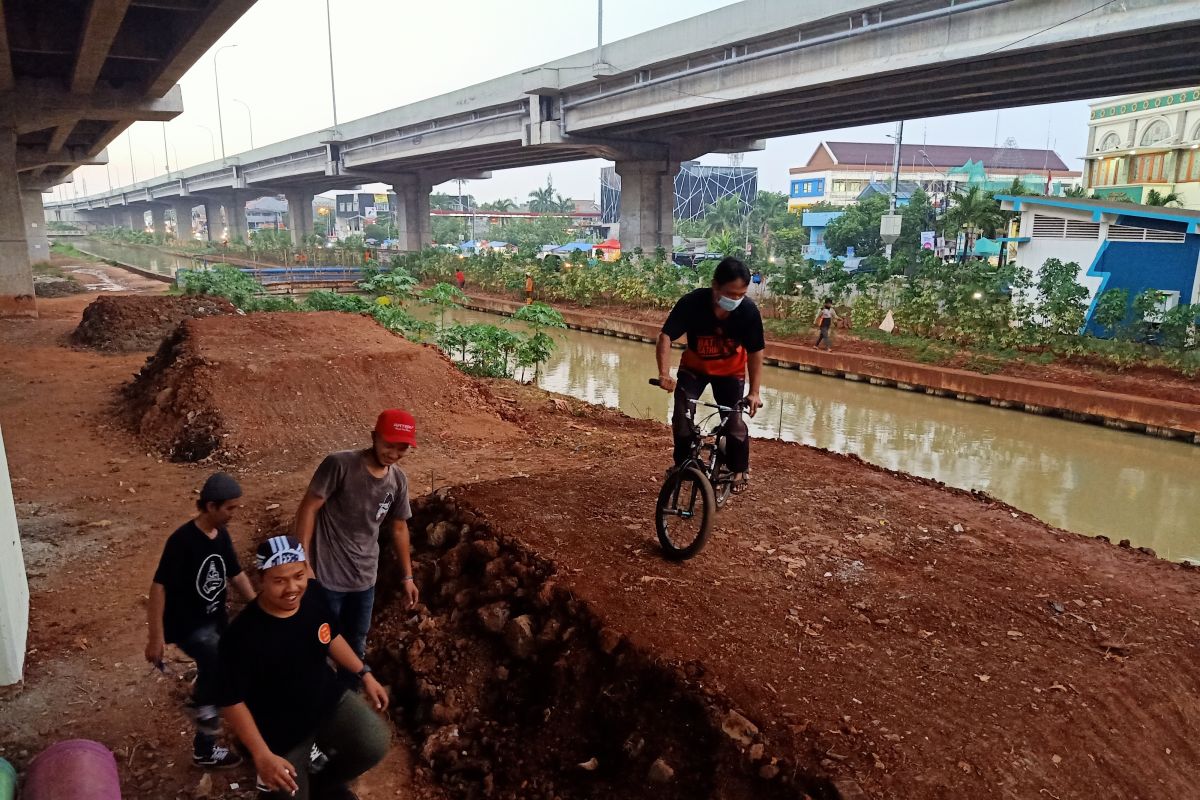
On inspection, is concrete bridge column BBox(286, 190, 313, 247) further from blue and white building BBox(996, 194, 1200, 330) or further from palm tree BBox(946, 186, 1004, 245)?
blue and white building BBox(996, 194, 1200, 330)

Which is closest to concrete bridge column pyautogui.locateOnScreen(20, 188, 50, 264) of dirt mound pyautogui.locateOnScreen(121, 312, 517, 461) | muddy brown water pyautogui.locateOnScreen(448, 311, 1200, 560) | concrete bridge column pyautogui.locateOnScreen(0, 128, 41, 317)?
concrete bridge column pyautogui.locateOnScreen(0, 128, 41, 317)

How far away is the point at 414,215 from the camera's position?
5122 centimetres

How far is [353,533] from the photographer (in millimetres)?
3811

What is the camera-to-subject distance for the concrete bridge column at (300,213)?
64938mm

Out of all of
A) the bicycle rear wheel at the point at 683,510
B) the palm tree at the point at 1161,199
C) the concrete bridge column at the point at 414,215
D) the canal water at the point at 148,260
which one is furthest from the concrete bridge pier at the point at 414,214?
the bicycle rear wheel at the point at 683,510

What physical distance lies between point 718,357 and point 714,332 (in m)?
0.17

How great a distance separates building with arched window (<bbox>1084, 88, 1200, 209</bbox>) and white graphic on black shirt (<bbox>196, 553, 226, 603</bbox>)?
130 ft

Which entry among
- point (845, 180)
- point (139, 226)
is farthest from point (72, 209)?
point (845, 180)

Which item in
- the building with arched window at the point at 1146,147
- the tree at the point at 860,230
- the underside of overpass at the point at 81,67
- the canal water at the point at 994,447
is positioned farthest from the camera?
the tree at the point at 860,230

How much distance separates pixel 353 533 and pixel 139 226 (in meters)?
134

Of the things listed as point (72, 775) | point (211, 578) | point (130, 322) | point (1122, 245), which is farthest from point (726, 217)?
point (72, 775)

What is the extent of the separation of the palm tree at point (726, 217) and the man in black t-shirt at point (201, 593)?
6503 cm

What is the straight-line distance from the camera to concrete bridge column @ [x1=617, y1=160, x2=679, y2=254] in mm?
32531

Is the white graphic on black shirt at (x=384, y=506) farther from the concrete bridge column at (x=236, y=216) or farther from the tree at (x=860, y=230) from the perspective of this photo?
the concrete bridge column at (x=236, y=216)
